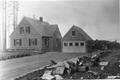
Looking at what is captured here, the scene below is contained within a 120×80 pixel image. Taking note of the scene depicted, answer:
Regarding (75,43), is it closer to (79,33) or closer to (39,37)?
(79,33)

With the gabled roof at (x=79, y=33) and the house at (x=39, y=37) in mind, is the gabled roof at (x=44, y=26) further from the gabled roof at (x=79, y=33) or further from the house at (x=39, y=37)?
the gabled roof at (x=79, y=33)

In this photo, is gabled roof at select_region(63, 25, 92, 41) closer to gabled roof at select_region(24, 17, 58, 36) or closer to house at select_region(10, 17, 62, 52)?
house at select_region(10, 17, 62, 52)

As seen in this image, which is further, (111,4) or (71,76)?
(111,4)

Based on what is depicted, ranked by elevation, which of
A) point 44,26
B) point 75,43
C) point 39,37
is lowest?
point 75,43

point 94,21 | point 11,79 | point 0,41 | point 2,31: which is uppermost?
point 94,21

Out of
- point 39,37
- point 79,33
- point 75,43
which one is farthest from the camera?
point 39,37

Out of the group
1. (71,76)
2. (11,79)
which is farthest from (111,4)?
(11,79)

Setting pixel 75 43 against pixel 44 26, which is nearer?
pixel 75 43

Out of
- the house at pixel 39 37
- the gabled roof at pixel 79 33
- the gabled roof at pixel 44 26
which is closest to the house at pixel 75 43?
the gabled roof at pixel 79 33


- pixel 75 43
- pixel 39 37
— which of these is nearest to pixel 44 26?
pixel 39 37

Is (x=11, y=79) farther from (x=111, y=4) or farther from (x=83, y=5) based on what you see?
(x=111, y=4)

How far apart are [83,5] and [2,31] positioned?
69.8 inches

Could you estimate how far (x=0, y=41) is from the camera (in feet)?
10.5

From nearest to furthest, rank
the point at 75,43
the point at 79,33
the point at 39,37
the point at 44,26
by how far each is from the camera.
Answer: the point at 79,33, the point at 75,43, the point at 44,26, the point at 39,37
